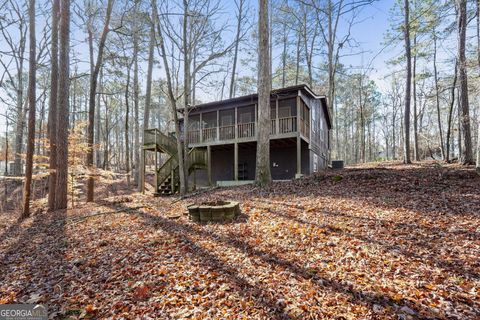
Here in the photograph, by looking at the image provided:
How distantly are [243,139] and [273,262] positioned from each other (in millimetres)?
10609

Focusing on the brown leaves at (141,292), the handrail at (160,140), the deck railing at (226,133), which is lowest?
the brown leaves at (141,292)

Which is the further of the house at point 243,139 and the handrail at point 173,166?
the handrail at point 173,166

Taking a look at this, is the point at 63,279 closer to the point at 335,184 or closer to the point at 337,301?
the point at 337,301

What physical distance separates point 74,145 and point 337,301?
1231 cm

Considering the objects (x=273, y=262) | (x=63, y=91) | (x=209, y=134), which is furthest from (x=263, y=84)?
(x=63, y=91)

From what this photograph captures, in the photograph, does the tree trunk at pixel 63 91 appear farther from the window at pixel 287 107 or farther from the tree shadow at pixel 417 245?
the window at pixel 287 107

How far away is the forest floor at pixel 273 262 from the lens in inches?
108

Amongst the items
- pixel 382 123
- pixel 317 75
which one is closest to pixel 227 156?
pixel 317 75

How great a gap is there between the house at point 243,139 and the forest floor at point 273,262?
22.8 ft

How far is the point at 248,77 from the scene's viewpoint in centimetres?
2611

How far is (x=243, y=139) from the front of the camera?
13945mm

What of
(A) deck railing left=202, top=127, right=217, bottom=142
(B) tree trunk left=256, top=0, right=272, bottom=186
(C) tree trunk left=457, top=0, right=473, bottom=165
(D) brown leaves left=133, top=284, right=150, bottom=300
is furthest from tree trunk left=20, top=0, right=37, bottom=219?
(C) tree trunk left=457, top=0, right=473, bottom=165

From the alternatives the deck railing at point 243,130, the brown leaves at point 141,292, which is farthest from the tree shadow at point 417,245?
the deck railing at point 243,130

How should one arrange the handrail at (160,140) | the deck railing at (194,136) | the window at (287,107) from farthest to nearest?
1. the deck railing at (194,136)
2. the window at (287,107)
3. the handrail at (160,140)
